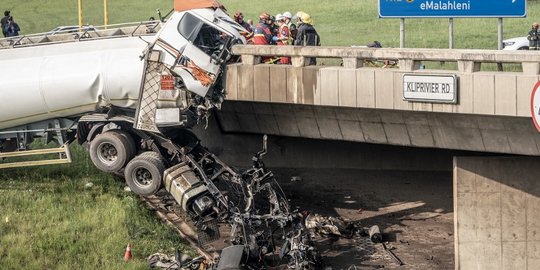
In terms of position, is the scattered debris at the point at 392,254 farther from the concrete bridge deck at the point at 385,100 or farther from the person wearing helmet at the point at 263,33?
the person wearing helmet at the point at 263,33

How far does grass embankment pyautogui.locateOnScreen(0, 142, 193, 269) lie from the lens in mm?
21234

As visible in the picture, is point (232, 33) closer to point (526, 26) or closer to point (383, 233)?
point (383, 233)

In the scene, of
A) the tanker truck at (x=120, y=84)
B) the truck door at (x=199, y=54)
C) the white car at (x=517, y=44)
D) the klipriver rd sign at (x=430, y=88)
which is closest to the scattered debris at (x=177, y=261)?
the tanker truck at (x=120, y=84)

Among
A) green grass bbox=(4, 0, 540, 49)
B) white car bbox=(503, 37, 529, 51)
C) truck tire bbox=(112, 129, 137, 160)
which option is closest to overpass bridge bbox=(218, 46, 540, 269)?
truck tire bbox=(112, 129, 137, 160)

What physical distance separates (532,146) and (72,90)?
364 inches

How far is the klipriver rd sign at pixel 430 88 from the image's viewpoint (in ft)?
62.1

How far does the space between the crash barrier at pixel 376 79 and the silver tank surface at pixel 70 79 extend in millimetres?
2062

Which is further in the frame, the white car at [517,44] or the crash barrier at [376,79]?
the white car at [517,44]

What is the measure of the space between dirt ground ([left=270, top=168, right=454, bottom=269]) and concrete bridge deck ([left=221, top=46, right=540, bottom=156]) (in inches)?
86.3

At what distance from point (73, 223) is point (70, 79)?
284 cm

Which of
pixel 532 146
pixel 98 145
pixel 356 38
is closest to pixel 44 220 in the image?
pixel 98 145

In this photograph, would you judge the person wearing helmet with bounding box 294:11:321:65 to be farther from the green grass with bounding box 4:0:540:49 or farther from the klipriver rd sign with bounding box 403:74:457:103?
the green grass with bounding box 4:0:540:49

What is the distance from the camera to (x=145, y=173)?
75.3 feet

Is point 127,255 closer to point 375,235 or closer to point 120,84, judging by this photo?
point 120,84
